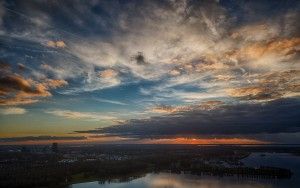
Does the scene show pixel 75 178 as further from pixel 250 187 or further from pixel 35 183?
pixel 250 187

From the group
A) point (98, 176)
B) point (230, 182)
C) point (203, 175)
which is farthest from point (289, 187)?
point (98, 176)

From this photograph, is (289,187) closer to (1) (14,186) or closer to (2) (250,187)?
(2) (250,187)

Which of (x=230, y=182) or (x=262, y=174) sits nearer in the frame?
(x=230, y=182)

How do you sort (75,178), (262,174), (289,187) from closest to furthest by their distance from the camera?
(289,187), (75,178), (262,174)

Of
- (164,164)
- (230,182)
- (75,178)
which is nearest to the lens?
(230,182)

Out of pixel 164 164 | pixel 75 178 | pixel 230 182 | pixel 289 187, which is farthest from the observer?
pixel 164 164

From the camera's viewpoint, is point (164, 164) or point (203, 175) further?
point (164, 164)

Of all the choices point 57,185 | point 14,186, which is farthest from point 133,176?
point 14,186

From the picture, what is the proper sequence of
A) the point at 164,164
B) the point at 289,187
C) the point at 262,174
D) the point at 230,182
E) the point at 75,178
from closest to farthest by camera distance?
1. the point at 289,187
2. the point at 230,182
3. the point at 75,178
4. the point at 262,174
5. the point at 164,164
